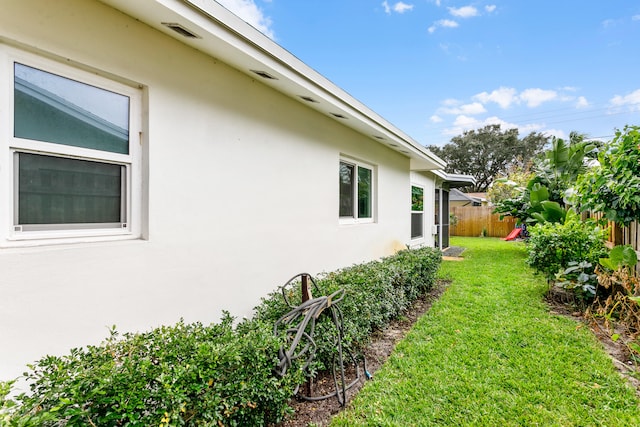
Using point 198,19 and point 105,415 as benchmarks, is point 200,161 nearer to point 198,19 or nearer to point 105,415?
point 198,19

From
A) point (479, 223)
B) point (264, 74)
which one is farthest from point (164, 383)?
point (479, 223)

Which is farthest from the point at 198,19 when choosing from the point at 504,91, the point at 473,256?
the point at 504,91

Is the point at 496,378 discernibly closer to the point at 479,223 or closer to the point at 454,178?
the point at 454,178

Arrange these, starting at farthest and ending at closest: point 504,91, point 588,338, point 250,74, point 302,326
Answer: point 504,91
point 588,338
point 250,74
point 302,326

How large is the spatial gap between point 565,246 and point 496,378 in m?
3.88

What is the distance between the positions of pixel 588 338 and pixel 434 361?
2.37 m

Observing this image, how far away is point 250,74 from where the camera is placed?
11.6ft

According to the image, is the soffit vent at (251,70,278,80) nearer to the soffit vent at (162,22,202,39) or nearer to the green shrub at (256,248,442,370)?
the soffit vent at (162,22,202,39)

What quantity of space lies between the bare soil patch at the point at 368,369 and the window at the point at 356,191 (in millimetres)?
2003

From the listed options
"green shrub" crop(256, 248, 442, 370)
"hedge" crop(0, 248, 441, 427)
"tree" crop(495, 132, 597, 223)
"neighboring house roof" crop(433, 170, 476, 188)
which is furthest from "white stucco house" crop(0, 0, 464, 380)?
"neighboring house roof" crop(433, 170, 476, 188)

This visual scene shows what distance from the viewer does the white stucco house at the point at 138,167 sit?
6.48 ft

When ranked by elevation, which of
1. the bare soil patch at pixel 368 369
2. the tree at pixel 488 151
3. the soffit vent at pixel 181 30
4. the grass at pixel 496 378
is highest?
the tree at pixel 488 151

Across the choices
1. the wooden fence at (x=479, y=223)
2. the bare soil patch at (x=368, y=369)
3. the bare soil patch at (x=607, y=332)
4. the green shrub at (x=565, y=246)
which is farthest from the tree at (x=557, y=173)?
the wooden fence at (x=479, y=223)

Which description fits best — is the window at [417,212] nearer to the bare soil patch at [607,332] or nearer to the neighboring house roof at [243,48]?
the bare soil patch at [607,332]
